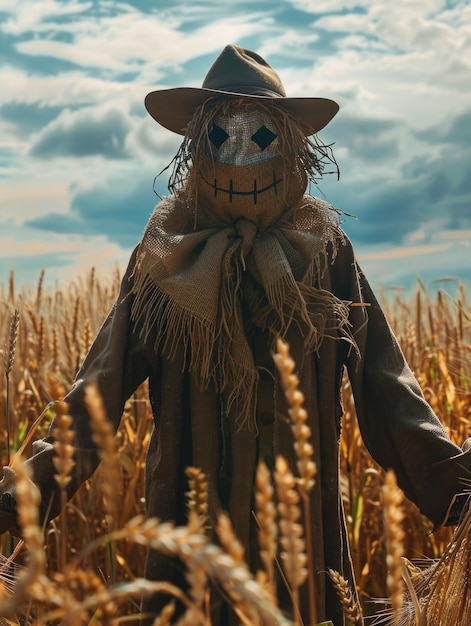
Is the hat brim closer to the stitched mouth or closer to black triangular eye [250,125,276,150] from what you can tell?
black triangular eye [250,125,276,150]

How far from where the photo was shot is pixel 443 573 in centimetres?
133

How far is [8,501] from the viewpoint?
1.57m

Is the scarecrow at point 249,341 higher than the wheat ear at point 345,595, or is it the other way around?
the scarecrow at point 249,341

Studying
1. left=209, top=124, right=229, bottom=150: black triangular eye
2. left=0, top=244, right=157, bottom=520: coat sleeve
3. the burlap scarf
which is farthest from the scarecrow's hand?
left=209, top=124, right=229, bottom=150: black triangular eye

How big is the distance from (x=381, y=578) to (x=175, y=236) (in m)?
1.48

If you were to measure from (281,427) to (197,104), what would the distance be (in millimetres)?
787

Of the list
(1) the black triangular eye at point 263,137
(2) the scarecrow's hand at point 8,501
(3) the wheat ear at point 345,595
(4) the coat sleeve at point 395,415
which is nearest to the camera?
(3) the wheat ear at point 345,595

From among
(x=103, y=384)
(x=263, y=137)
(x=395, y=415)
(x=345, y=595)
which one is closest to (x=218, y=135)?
(x=263, y=137)

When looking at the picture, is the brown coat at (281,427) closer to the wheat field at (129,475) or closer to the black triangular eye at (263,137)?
the wheat field at (129,475)

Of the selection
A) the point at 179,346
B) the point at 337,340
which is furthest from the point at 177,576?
the point at 337,340

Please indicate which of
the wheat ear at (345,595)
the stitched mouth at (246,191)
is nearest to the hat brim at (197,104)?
the stitched mouth at (246,191)

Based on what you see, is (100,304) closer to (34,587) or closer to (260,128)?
(260,128)

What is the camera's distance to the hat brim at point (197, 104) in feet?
6.07

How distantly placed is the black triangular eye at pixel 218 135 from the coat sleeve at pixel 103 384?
0.34 metres
